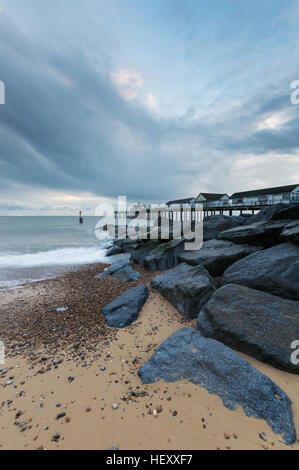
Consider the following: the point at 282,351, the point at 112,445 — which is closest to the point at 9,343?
the point at 112,445

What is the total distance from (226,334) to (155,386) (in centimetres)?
170

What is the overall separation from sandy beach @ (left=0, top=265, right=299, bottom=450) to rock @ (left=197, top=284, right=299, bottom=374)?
0.26 metres

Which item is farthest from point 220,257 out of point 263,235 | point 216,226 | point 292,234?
point 216,226

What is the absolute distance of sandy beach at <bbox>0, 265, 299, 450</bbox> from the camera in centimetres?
219

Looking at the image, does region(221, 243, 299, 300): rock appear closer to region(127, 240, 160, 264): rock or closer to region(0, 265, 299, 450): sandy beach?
region(0, 265, 299, 450): sandy beach

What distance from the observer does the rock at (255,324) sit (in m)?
3.21

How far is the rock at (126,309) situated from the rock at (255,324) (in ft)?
6.60

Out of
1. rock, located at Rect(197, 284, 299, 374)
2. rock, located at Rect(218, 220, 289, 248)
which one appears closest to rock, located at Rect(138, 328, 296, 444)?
rock, located at Rect(197, 284, 299, 374)

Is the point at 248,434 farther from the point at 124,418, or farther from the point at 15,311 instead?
the point at 15,311

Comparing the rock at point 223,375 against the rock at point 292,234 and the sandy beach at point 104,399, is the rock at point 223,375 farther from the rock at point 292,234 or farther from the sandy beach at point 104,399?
the rock at point 292,234

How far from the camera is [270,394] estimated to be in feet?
8.32
